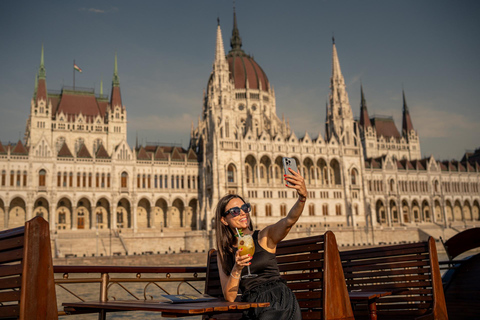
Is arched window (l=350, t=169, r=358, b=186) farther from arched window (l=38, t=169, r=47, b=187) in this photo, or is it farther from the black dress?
the black dress

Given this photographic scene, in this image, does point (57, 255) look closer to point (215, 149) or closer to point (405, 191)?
point (215, 149)

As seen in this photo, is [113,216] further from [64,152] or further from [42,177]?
[64,152]

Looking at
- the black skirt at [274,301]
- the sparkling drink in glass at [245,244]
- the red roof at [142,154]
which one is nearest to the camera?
the sparkling drink in glass at [245,244]

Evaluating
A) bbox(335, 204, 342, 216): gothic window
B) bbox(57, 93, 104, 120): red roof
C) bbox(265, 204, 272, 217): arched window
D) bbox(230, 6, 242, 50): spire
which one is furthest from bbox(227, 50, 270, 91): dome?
bbox(265, 204, 272, 217): arched window

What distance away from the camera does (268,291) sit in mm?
4469

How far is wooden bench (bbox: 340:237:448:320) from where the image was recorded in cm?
604

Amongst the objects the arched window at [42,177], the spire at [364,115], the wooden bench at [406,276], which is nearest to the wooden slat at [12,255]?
the wooden bench at [406,276]

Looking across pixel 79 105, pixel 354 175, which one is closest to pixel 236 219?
pixel 354 175

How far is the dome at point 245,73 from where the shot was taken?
7875 centimetres

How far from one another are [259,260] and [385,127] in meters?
94.6

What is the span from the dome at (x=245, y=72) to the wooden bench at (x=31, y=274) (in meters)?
75.3

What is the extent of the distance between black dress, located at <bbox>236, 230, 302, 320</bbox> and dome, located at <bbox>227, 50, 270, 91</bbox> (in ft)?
244

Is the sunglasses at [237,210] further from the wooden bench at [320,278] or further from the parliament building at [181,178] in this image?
the parliament building at [181,178]

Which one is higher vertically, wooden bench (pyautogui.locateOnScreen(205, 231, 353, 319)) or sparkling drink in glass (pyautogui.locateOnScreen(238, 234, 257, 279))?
sparkling drink in glass (pyautogui.locateOnScreen(238, 234, 257, 279))
